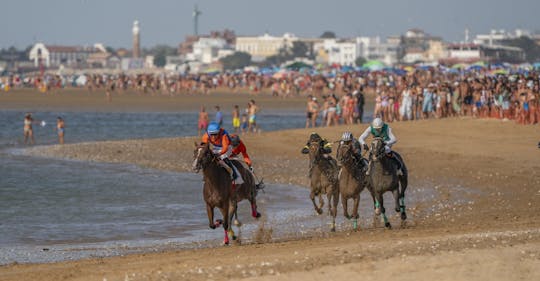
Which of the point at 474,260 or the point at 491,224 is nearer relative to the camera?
the point at 474,260

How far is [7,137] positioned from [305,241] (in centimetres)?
3122

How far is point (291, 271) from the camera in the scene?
39.4ft

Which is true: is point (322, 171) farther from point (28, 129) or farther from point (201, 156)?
point (28, 129)

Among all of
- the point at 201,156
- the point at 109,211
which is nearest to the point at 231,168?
the point at 201,156

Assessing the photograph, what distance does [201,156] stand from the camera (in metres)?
14.9

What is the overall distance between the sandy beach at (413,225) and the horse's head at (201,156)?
111cm

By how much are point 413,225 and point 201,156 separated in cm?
454

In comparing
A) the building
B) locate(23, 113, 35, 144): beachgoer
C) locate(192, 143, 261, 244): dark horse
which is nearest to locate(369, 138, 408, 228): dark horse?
locate(192, 143, 261, 244): dark horse

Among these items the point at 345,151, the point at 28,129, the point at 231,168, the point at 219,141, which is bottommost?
the point at 28,129

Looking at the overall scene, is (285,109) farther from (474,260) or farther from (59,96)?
(474,260)

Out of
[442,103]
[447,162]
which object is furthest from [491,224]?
[442,103]

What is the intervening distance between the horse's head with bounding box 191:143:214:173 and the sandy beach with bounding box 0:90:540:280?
1108mm

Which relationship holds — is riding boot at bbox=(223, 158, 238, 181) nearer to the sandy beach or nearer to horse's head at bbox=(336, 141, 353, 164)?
the sandy beach

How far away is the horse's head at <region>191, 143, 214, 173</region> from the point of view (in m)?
14.8
